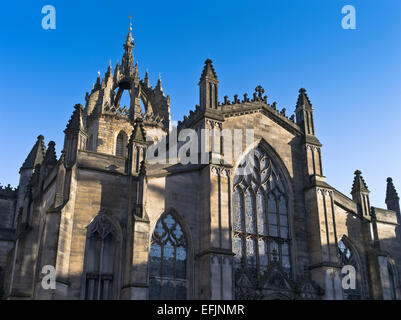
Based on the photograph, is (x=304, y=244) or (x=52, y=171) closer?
(x=52, y=171)

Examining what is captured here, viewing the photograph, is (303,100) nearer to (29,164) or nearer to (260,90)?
(260,90)

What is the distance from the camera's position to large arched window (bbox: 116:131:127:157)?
124ft

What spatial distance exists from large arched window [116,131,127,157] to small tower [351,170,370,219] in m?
17.9

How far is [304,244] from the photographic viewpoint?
24906mm

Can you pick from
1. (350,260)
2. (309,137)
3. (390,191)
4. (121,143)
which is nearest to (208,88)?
(309,137)

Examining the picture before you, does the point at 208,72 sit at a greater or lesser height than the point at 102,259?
greater

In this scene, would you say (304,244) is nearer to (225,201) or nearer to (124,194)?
(225,201)

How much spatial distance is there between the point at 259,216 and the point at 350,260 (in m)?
5.73

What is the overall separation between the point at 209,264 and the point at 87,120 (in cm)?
2147

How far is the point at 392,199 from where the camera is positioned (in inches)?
1294

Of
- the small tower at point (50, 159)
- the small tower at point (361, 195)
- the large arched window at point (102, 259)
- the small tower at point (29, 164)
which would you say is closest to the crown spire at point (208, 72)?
the small tower at point (50, 159)

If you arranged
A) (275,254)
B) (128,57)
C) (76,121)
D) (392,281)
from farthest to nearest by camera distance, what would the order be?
(128,57) < (392,281) < (275,254) < (76,121)
